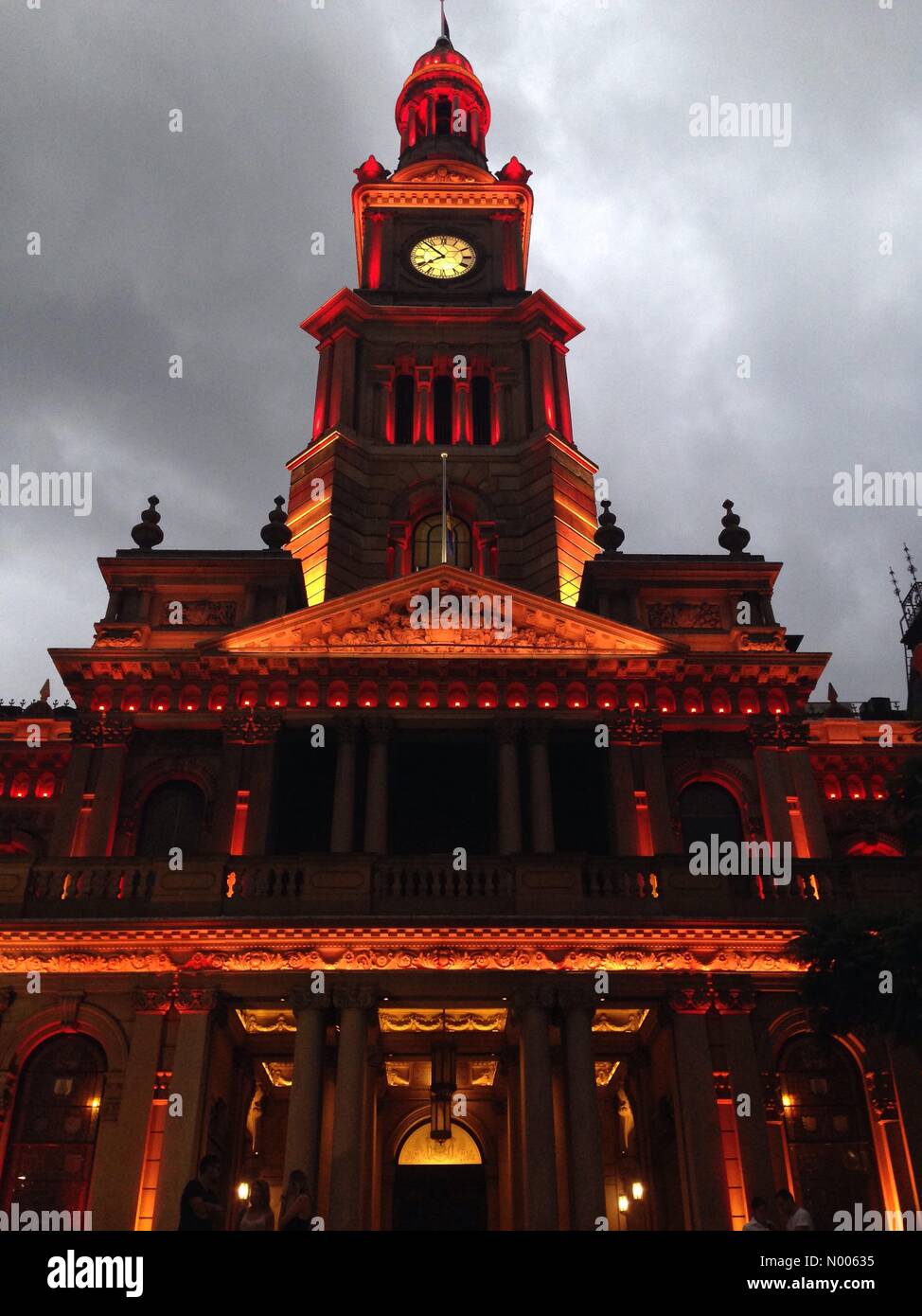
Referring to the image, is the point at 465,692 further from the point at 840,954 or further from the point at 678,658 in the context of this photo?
the point at 840,954

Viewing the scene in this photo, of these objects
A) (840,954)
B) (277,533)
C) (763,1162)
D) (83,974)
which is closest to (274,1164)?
(83,974)

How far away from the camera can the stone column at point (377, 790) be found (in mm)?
28000

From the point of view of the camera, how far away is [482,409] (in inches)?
1693

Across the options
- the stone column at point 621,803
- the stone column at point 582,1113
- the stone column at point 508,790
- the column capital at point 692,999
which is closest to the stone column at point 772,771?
the stone column at point 621,803

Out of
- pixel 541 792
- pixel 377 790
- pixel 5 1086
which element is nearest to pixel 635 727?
pixel 541 792

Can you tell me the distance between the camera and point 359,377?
140 feet

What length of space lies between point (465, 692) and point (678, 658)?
5.31m

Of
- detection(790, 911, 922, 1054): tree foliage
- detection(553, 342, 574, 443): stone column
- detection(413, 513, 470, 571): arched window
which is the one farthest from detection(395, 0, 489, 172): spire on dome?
detection(790, 911, 922, 1054): tree foliage

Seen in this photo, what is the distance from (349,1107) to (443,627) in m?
12.2

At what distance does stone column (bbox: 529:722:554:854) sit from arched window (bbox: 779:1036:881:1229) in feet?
22.6

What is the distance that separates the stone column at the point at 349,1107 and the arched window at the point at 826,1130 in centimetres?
860

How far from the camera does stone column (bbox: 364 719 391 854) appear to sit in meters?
28.0

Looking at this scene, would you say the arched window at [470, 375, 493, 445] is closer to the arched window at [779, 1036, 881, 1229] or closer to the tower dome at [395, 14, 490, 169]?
the tower dome at [395, 14, 490, 169]

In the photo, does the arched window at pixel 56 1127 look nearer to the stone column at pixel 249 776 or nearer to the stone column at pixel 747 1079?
the stone column at pixel 249 776
